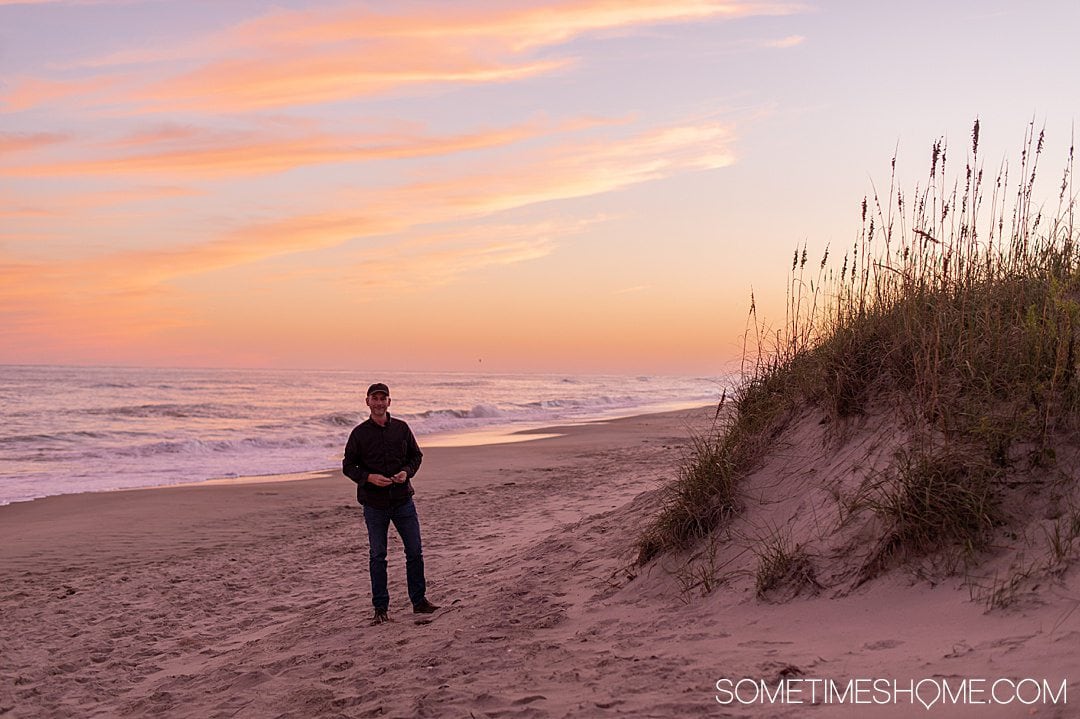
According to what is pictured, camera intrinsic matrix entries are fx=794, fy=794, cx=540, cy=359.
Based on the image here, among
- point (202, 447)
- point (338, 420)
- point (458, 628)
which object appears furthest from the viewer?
point (338, 420)

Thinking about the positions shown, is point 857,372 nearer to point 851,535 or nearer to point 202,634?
point 851,535

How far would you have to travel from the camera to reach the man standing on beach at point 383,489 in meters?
6.46

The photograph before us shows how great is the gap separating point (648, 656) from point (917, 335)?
10.4 feet

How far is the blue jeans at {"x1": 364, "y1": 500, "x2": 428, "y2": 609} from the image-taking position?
6457 mm

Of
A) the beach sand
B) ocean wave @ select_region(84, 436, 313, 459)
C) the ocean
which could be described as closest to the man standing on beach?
the beach sand

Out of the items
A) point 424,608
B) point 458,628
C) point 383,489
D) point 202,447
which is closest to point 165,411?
point 202,447

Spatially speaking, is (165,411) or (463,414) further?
(463,414)

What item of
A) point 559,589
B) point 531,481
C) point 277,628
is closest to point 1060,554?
point 559,589

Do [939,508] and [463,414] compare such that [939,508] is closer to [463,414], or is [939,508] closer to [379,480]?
[379,480]

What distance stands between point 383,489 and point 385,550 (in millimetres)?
497

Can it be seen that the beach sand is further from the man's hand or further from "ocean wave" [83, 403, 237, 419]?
"ocean wave" [83, 403, 237, 419]

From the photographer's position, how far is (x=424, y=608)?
6.48m

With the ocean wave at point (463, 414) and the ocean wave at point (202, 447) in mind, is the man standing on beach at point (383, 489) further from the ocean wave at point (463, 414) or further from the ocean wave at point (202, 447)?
the ocean wave at point (463, 414)

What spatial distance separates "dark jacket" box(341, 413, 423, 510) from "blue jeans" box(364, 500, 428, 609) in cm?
8
